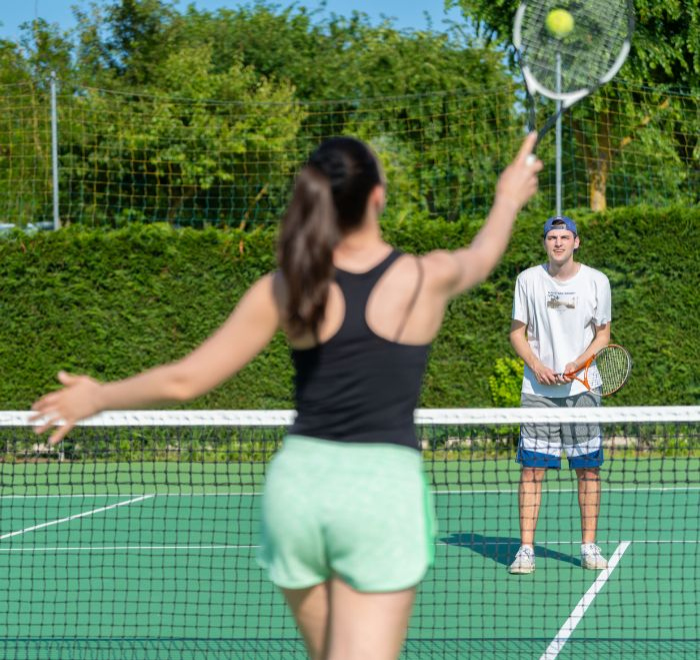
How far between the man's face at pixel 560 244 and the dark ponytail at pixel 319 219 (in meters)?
3.95

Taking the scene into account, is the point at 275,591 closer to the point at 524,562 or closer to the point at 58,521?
the point at 524,562

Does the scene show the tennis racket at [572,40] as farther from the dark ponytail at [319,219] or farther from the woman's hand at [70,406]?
the woman's hand at [70,406]

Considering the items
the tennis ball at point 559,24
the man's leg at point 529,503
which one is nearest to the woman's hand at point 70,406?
the tennis ball at point 559,24

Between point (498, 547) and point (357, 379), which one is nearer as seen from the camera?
point (357, 379)

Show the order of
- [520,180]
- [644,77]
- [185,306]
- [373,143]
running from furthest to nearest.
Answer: [373,143] → [644,77] → [185,306] → [520,180]

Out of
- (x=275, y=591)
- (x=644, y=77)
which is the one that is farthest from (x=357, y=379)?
(x=644, y=77)

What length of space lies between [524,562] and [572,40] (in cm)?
282

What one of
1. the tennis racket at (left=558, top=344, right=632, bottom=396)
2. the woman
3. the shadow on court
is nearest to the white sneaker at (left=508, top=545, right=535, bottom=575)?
the shadow on court

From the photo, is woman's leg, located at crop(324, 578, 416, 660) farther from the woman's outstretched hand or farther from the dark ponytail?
the woman's outstretched hand

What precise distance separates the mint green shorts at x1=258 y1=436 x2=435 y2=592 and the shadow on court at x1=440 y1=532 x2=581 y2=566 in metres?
4.18

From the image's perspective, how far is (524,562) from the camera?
606 centimetres

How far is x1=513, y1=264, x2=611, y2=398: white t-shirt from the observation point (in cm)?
630

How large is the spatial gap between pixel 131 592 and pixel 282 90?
2198 centimetres

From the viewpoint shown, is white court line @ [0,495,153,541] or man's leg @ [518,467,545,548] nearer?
man's leg @ [518,467,545,548]
